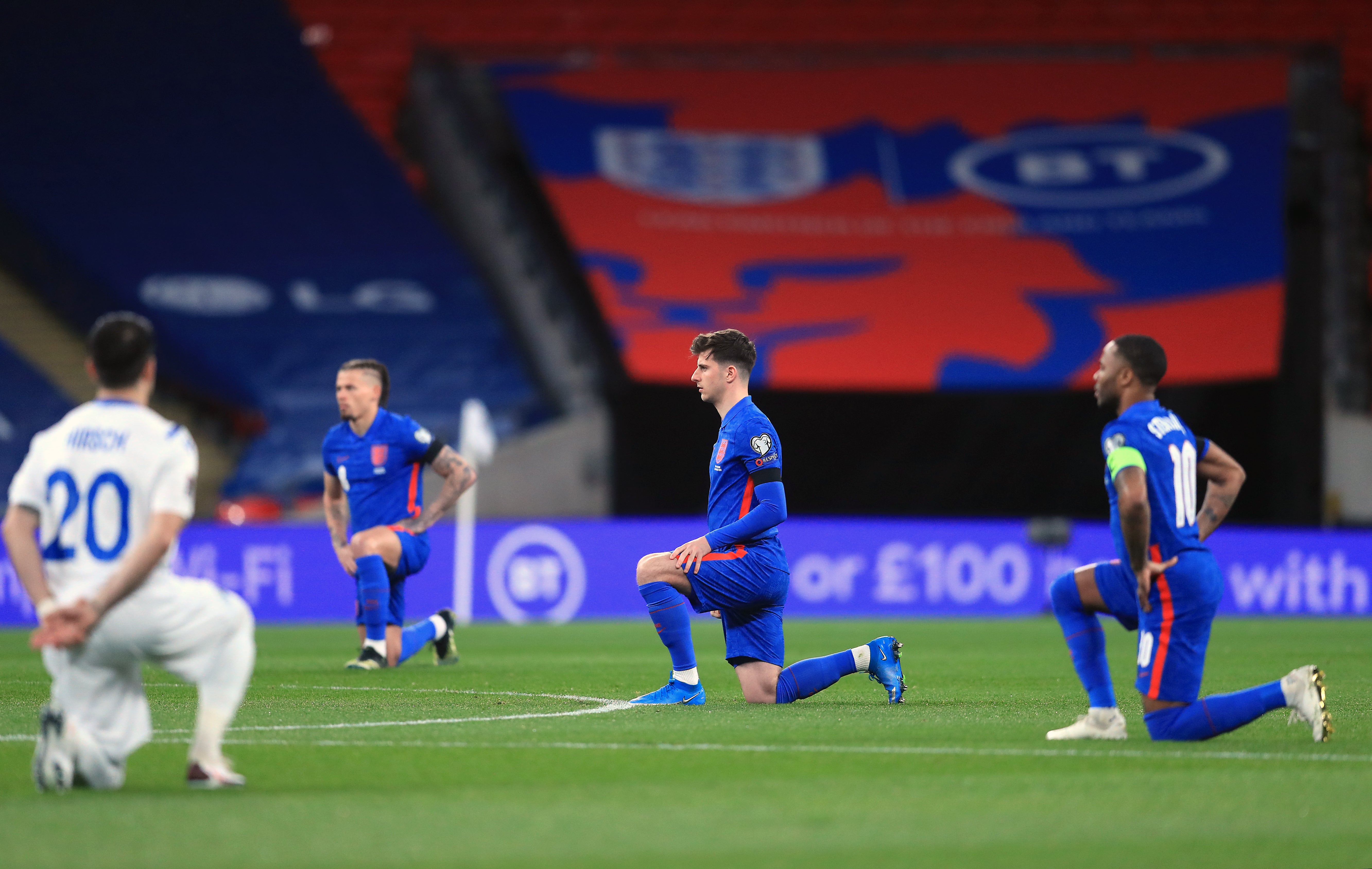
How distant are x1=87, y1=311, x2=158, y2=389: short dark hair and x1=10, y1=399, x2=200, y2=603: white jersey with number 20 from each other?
4.6 inches

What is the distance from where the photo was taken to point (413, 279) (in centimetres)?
2916

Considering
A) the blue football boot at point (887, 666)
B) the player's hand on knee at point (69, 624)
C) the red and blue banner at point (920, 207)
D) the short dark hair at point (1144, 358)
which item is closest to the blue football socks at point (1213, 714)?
the short dark hair at point (1144, 358)

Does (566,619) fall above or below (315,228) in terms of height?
below

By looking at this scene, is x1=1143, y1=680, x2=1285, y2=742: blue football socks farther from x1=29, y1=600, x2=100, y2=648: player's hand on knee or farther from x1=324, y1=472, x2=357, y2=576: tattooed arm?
x1=324, y1=472, x2=357, y2=576: tattooed arm

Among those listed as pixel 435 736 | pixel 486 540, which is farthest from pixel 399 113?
pixel 435 736

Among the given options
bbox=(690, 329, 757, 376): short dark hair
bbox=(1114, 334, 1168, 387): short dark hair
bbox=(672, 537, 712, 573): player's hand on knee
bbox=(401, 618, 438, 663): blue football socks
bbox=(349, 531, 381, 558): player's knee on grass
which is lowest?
bbox=(401, 618, 438, 663): blue football socks

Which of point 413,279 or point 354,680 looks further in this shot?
point 413,279

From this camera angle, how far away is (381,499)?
38.4 feet

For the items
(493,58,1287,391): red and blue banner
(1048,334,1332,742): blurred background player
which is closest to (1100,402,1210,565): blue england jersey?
(1048,334,1332,742): blurred background player

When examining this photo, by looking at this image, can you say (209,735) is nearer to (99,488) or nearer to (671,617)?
(99,488)

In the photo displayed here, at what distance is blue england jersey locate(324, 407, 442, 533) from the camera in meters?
11.6

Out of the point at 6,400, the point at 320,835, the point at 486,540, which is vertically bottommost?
the point at 320,835

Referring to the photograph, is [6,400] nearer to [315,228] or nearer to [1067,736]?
[315,228]

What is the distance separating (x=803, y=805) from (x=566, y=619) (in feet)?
50.0
